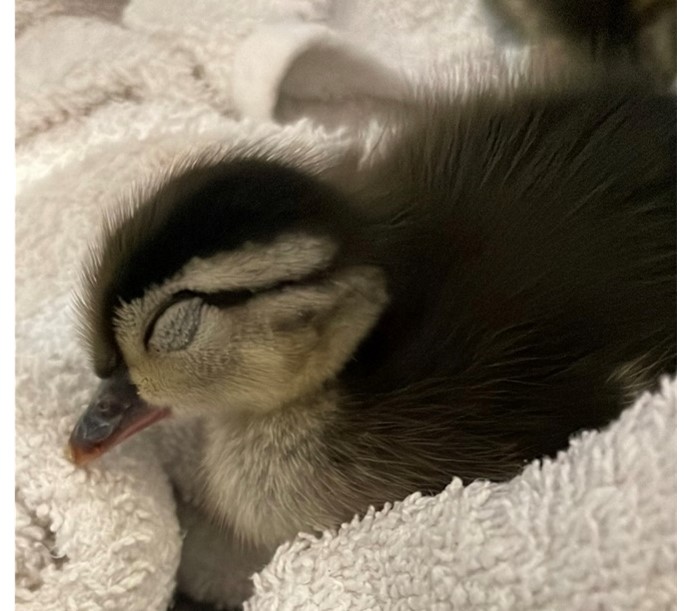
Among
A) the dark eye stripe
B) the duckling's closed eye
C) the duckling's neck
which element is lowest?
the duckling's neck

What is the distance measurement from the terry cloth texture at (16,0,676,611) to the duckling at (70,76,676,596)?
2.5 inches

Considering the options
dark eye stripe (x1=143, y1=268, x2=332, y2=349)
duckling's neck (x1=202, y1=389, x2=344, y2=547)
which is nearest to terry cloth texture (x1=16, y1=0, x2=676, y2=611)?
duckling's neck (x1=202, y1=389, x2=344, y2=547)

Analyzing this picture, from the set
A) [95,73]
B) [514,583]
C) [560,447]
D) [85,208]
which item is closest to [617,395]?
[560,447]

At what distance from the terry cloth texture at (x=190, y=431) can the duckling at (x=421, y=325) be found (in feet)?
Result: 0.21

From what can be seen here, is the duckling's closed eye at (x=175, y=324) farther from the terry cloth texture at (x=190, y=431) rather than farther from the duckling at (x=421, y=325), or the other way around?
the terry cloth texture at (x=190, y=431)

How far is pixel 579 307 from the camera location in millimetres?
682

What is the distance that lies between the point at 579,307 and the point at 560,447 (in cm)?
11

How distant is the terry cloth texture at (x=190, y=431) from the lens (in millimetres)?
553

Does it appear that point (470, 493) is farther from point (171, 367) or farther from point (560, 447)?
point (171, 367)

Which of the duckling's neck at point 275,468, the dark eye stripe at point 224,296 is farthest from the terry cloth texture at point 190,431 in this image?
the dark eye stripe at point 224,296

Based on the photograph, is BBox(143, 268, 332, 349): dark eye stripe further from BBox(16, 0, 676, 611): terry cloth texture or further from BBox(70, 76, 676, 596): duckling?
BBox(16, 0, 676, 611): terry cloth texture

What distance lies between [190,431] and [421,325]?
26 centimetres

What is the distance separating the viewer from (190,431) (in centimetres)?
81

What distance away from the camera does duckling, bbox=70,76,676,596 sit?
638 mm
